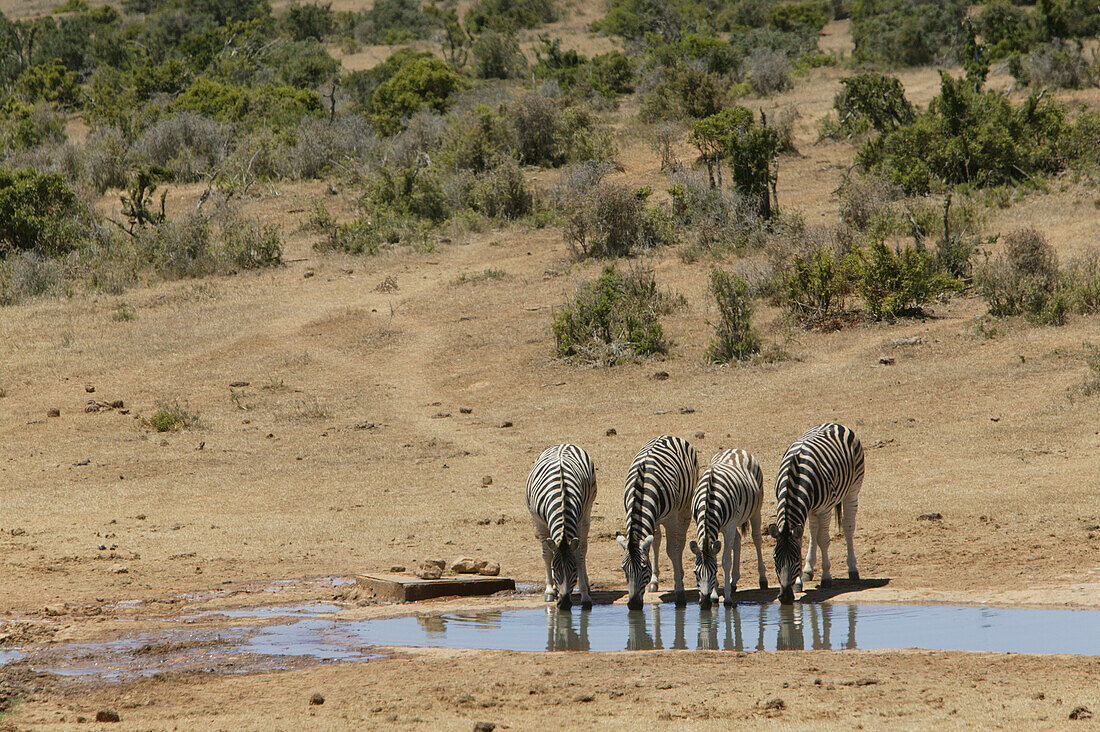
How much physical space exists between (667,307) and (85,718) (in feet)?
52.5

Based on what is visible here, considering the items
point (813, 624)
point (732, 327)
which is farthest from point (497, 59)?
point (813, 624)

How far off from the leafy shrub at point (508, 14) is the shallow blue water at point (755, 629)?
5694 centimetres

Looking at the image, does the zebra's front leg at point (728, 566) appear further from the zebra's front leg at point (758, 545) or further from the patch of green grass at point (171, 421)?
the patch of green grass at point (171, 421)

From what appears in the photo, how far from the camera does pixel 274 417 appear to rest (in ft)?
57.3

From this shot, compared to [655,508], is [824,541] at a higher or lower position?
lower

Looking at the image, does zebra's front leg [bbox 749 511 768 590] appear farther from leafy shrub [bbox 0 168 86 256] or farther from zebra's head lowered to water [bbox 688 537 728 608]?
leafy shrub [bbox 0 168 86 256]

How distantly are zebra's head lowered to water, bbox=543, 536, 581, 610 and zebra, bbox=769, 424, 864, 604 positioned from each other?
1.61 metres

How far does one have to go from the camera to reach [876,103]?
31.1 m

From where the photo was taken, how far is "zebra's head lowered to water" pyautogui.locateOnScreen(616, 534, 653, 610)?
881 cm

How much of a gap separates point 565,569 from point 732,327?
1041 centimetres

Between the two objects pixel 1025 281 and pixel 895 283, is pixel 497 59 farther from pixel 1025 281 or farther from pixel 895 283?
pixel 1025 281

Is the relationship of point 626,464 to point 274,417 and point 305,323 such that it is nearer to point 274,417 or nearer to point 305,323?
point 274,417

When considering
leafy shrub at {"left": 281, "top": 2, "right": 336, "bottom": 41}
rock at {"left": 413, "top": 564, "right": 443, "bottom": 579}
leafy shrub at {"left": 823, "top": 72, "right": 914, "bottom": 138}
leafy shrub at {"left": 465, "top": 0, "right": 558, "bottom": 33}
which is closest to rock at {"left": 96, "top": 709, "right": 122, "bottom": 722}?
rock at {"left": 413, "top": 564, "right": 443, "bottom": 579}

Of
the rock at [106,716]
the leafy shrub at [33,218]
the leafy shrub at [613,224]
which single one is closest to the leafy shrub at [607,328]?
the leafy shrub at [613,224]
